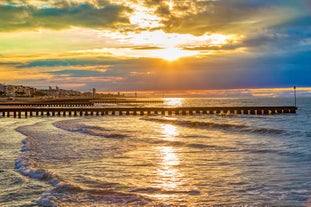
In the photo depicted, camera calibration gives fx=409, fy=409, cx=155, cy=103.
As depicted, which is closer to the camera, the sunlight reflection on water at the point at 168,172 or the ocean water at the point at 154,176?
the ocean water at the point at 154,176

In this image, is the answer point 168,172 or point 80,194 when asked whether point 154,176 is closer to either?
point 168,172

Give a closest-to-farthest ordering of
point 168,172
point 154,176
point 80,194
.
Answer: point 80,194 → point 154,176 → point 168,172

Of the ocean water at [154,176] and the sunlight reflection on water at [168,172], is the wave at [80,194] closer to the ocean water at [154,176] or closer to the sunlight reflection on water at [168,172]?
the ocean water at [154,176]

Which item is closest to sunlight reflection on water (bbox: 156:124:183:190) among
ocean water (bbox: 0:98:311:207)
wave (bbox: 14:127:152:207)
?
ocean water (bbox: 0:98:311:207)

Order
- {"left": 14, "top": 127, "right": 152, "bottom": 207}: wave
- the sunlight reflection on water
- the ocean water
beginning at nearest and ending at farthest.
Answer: {"left": 14, "top": 127, "right": 152, "bottom": 207}: wave
the ocean water
the sunlight reflection on water

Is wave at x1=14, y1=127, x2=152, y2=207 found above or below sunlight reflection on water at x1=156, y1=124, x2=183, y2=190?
above

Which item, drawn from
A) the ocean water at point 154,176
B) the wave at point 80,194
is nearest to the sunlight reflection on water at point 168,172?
the ocean water at point 154,176

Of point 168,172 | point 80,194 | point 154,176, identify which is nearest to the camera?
point 80,194

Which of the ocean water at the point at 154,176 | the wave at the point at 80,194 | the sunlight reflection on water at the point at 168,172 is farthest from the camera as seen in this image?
the sunlight reflection on water at the point at 168,172

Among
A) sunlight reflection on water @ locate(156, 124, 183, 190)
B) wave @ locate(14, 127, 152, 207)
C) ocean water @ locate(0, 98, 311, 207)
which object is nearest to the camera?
wave @ locate(14, 127, 152, 207)

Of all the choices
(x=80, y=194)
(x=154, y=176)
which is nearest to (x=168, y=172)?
(x=154, y=176)

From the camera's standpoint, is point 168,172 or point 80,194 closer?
point 80,194

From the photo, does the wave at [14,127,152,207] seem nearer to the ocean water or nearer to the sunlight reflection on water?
the ocean water

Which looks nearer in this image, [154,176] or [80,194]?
[80,194]
